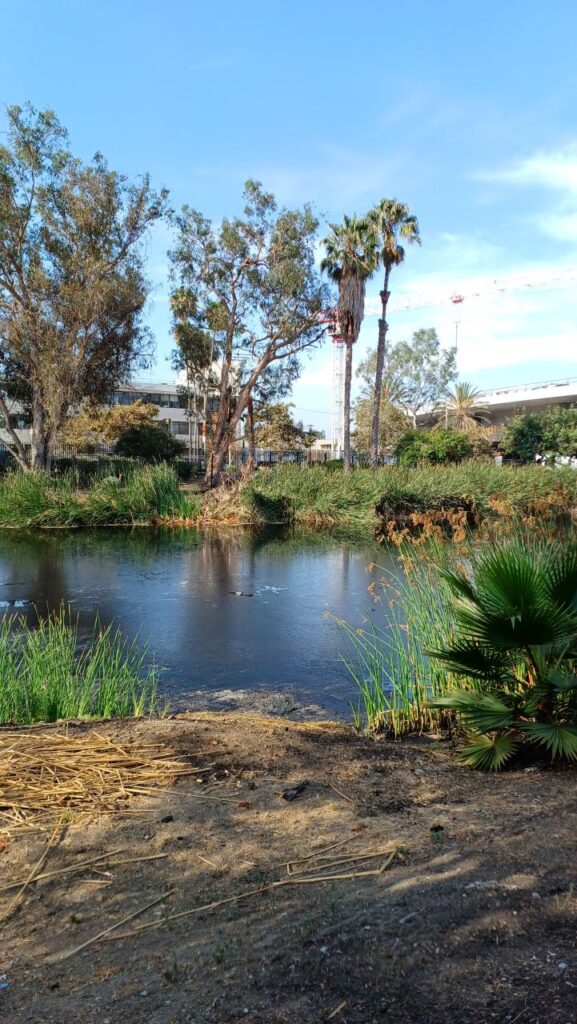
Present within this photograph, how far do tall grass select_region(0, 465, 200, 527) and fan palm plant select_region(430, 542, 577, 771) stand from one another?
1982 cm

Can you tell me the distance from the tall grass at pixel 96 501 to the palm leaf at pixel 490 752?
2004 cm

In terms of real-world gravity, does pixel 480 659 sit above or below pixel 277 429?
below

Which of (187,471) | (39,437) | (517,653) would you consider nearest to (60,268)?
(39,437)

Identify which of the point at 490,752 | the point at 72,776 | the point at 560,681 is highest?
the point at 560,681

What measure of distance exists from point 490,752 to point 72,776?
2243 mm

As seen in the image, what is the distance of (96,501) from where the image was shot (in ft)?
76.2

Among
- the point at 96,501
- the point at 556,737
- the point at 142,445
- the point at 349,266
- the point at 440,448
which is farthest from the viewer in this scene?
the point at 142,445

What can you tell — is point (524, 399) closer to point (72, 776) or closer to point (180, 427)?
point (180, 427)

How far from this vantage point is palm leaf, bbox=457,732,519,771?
419 cm

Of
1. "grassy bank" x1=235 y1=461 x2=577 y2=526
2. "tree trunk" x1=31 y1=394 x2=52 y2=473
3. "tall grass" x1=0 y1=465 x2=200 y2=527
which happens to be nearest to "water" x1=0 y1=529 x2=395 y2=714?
"tall grass" x1=0 y1=465 x2=200 y2=527

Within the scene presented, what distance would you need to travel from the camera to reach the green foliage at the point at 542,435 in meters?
45.4

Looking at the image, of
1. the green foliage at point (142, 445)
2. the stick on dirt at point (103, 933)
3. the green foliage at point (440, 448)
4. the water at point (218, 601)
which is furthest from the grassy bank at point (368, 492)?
the green foliage at point (142, 445)

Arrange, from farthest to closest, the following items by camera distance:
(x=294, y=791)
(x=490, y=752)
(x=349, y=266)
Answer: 1. (x=349, y=266)
2. (x=490, y=752)
3. (x=294, y=791)

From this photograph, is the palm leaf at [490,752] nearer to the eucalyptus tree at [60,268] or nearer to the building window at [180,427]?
the eucalyptus tree at [60,268]
